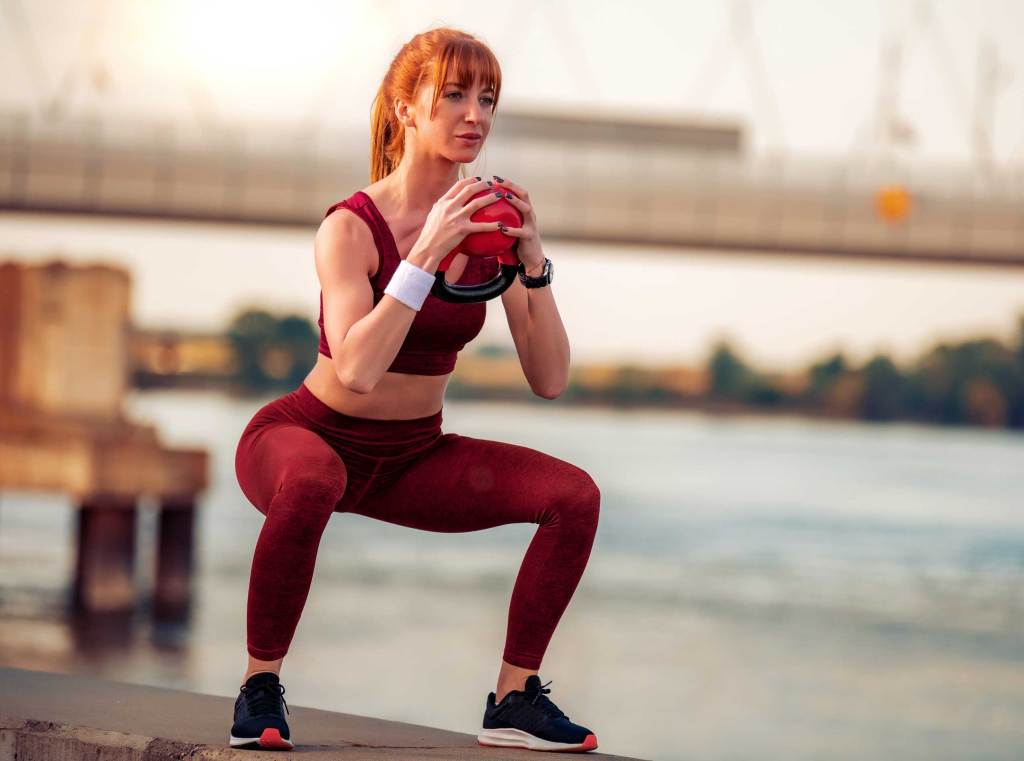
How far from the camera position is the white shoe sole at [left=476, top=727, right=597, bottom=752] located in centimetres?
360

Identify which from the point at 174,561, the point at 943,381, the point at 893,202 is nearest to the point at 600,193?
the point at 893,202

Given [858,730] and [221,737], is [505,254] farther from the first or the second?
[858,730]

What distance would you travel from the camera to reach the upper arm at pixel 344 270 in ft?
11.1

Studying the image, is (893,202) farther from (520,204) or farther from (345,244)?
(345,244)

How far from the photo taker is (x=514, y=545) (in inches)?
1874

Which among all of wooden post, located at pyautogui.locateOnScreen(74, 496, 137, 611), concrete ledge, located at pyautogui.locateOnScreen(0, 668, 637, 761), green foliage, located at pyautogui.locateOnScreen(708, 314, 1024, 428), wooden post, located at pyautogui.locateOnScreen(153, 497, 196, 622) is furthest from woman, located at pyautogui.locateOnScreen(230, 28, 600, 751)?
green foliage, located at pyautogui.locateOnScreen(708, 314, 1024, 428)

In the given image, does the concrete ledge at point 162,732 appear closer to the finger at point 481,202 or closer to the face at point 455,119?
the finger at point 481,202

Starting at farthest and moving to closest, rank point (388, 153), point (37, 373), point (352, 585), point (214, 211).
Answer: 1. point (352, 585)
2. point (214, 211)
3. point (37, 373)
4. point (388, 153)

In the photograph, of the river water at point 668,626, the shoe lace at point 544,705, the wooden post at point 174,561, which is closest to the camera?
the shoe lace at point 544,705

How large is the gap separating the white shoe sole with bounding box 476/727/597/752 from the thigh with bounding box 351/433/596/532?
482 mm

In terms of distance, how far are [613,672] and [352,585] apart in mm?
13154

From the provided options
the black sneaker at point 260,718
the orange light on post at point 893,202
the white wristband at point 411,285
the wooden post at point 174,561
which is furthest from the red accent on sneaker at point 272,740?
the orange light on post at point 893,202

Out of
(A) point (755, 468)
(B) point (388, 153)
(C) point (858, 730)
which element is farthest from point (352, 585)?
(A) point (755, 468)

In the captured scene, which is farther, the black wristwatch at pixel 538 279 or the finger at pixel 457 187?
the black wristwatch at pixel 538 279
